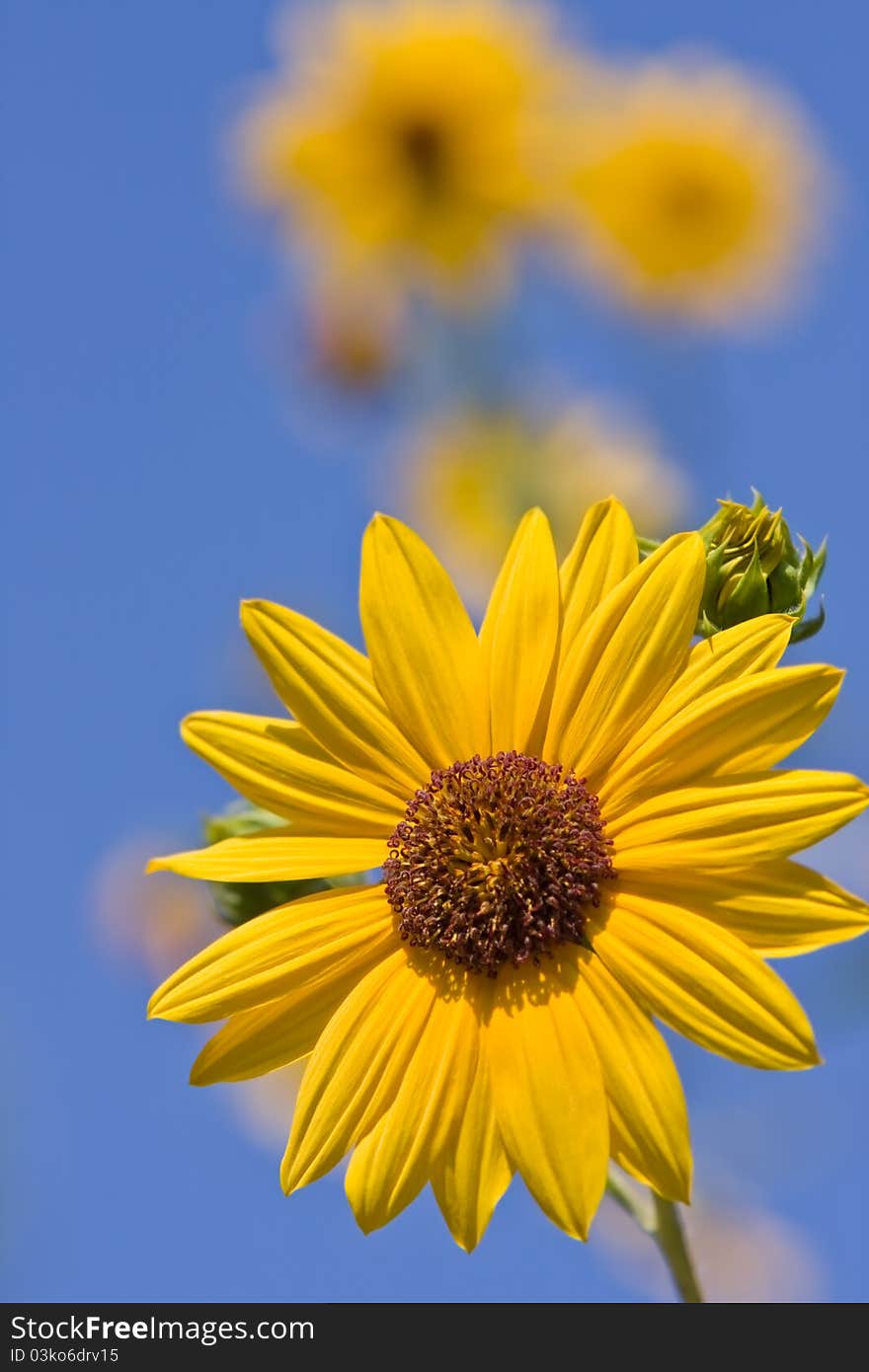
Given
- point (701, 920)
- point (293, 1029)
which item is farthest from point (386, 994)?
point (701, 920)

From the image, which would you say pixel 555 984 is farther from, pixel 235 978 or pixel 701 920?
pixel 235 978

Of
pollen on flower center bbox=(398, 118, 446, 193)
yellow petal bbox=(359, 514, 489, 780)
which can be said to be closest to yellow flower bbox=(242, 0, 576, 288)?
pollen on flower center bbox=(398, 118, 446, 193)

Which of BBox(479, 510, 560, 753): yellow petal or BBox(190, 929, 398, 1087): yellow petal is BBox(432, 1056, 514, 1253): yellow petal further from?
BBox(479, 510, 560, 753): yellow petal

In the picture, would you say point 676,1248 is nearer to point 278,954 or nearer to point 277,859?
point 278,954

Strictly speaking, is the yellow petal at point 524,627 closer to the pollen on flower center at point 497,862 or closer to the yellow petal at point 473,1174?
the pollen on flower center at point 497,862

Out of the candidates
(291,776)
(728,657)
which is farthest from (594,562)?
(291,776)
